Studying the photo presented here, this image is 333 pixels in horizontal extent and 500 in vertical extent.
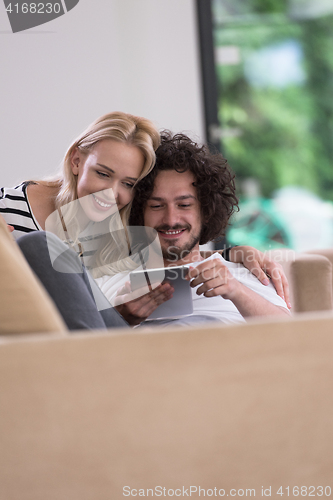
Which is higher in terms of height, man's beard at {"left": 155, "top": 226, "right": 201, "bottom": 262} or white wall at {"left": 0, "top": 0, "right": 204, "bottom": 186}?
white wall at {"left": 0, "top": 0, "right": 204, "bottom": 186}

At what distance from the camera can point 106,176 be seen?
1.61m

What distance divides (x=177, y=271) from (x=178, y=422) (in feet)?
1.97

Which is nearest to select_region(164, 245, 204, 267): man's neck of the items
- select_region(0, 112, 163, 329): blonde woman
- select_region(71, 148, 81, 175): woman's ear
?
select_region(0, 112, 163, 329): blonde woman

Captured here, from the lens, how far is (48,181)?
69.3 inches

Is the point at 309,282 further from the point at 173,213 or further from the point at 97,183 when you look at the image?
the point at 97,183

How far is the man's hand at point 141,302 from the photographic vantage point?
4.07 ft

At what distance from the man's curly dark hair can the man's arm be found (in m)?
0.51

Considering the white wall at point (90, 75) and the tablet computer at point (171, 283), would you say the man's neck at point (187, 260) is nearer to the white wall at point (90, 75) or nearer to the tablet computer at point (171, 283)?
the tablet computer at point (171, 283)

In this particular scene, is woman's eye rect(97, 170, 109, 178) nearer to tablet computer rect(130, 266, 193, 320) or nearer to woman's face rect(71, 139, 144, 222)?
woman's face rect(71, 139, 144, 222)

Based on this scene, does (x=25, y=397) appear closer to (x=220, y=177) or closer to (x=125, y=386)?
(x=125, y=386)

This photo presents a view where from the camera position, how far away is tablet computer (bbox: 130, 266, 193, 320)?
1231mm

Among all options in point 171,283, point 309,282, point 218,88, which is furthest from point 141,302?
point 218,88

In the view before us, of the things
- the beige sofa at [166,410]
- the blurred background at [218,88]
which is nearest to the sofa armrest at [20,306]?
the beige sofa at [166,410]

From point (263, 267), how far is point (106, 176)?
1.99 feet
